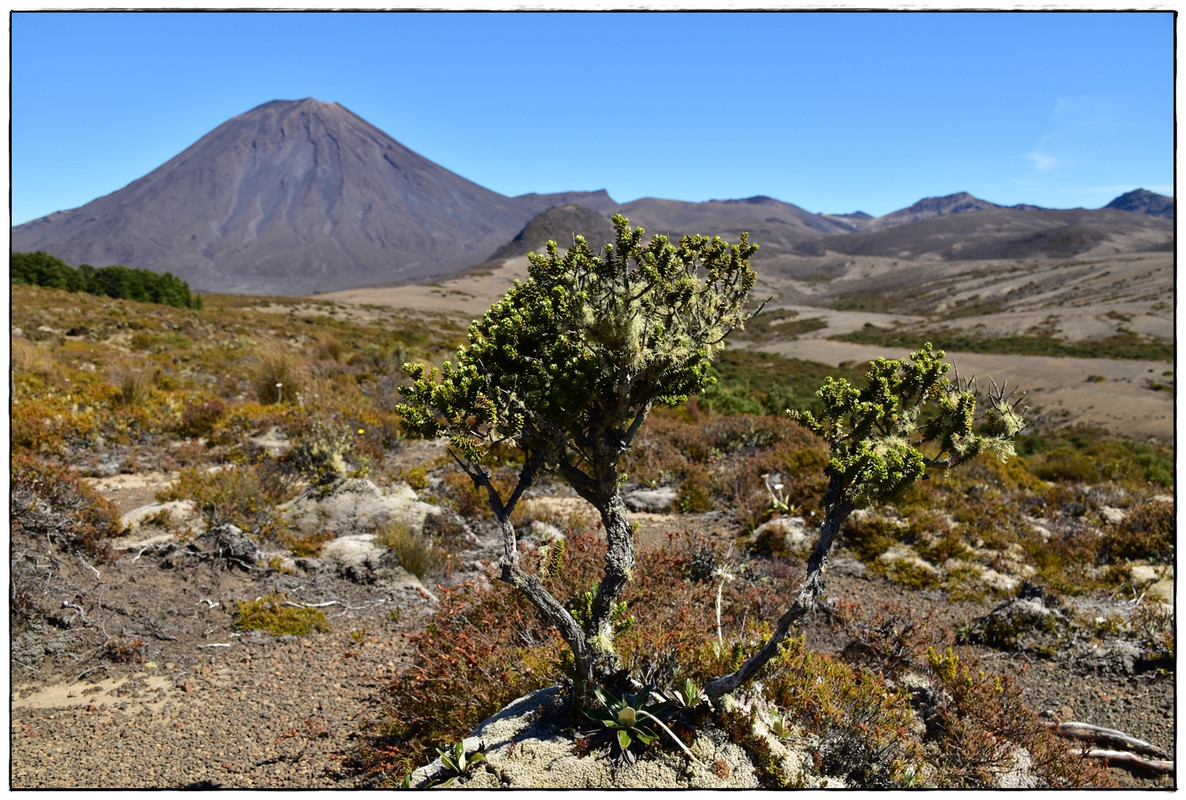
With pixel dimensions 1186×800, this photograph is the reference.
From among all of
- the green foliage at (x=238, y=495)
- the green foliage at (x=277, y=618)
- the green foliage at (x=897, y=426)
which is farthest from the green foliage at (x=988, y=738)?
the green foliage at (x=238, y=495)

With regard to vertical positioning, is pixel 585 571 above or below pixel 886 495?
below

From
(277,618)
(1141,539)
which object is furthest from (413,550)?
(1141,539)

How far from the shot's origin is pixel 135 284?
41438 millimetres

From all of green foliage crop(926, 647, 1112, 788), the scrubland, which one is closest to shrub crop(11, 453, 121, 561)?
the scrubland

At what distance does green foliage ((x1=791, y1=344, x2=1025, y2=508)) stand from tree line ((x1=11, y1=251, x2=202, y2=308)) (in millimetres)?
45358

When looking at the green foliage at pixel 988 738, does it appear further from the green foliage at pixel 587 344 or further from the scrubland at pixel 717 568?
the green foliage at pixel 587 344

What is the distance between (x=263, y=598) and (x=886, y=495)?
5.27 metres

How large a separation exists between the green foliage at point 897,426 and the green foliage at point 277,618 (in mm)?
4582

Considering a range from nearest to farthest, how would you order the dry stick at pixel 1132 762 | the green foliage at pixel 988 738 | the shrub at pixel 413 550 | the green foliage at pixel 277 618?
1. the green foliage at pixel 988 738
2. the dry stick at pixel 1132 762
3. the green foliage at pixel 277 618
4. the shrub at pixel 413 550

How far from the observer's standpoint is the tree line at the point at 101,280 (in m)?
37.3

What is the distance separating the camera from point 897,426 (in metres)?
3.08

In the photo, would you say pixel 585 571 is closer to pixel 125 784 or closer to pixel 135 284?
pixel 125 784

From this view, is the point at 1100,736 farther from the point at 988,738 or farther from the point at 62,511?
the point at 62,511

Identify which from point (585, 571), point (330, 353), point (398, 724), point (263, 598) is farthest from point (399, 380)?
point (398, 724)
